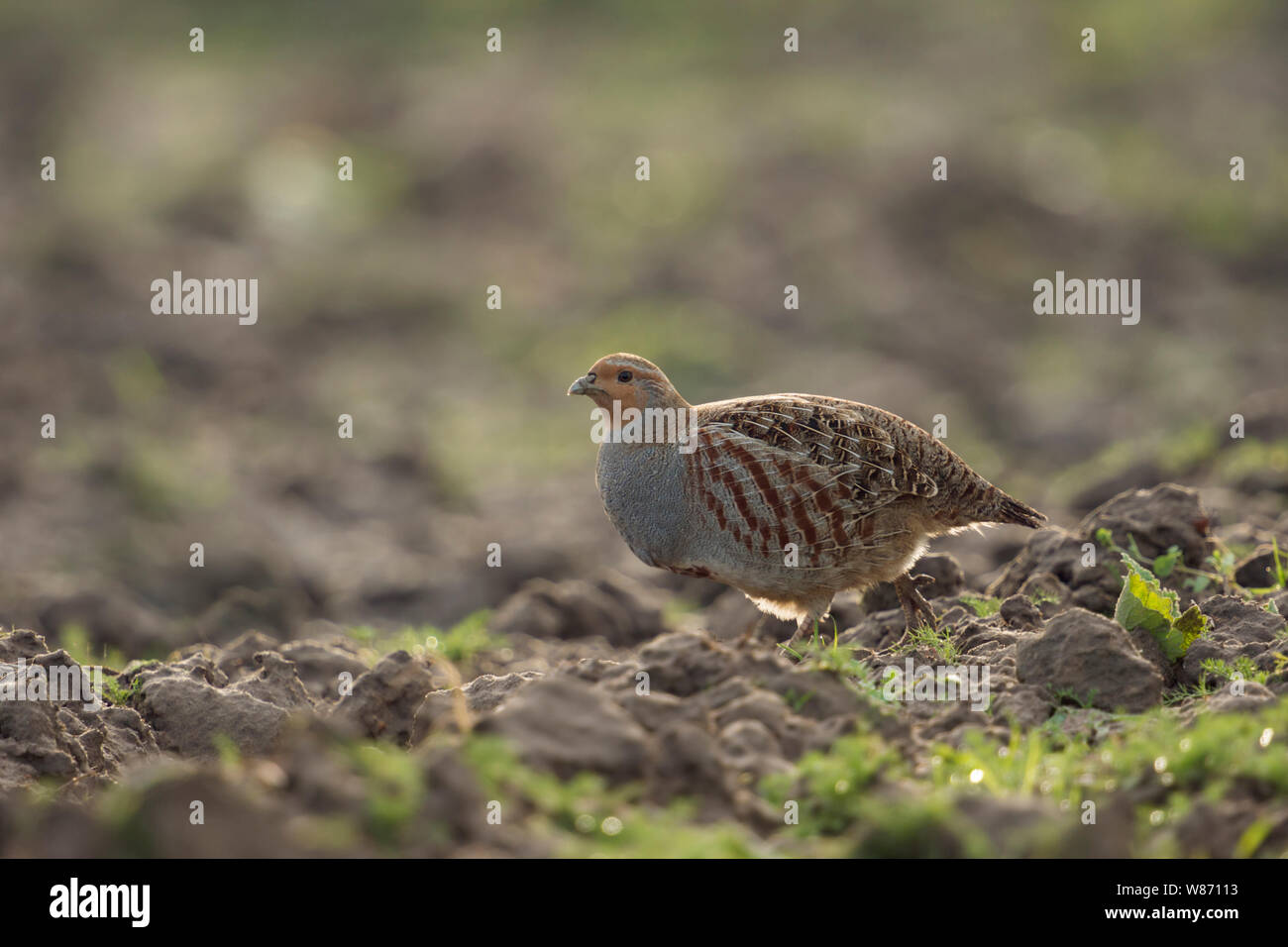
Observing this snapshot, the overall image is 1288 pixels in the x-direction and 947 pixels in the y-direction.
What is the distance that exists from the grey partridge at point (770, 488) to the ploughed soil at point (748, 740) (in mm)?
381

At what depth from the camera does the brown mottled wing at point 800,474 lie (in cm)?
550

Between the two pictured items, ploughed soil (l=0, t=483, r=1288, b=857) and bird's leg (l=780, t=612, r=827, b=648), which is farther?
bird's leg (l=780, t=612, r=827, b=648)

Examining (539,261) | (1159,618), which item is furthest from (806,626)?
(539,261)

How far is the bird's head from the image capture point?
579cm

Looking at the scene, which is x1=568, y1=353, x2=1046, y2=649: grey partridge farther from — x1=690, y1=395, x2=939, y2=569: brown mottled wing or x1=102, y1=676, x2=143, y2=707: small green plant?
x1=102, y1=676, x2=143, y2=707: small green plant

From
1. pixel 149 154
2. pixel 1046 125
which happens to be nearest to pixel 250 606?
pixel 149 154

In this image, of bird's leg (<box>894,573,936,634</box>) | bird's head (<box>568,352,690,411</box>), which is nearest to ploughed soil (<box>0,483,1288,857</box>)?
bird's leg (<box>894,573,936,634</box>)

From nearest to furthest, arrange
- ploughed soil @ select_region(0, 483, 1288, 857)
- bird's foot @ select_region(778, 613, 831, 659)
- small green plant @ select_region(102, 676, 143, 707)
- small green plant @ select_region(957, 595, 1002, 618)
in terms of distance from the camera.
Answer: ploughed soil @ select_region(0, 483, 1288, 857)
small green plant @ select_region(102, 676, 143, 707)
bird's foot @ select_region(778, 613, 831, 659)
small green plant @ select_region(957, 595, 1002, 618)

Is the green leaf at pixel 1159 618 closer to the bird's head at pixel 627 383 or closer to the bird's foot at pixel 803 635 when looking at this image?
the bird's foot at pixel 803 635

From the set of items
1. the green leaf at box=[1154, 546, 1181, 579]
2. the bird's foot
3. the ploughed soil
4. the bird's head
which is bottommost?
the ploughed soil

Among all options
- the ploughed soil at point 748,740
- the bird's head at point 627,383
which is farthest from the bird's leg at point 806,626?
the bird's head at point 627,383

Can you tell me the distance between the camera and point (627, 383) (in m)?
5.81

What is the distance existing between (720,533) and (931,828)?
227cm
